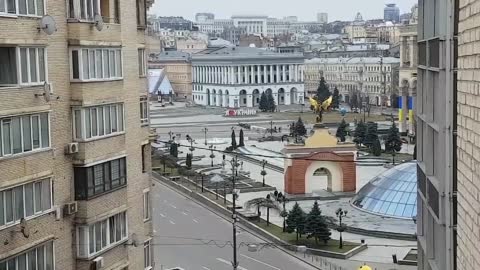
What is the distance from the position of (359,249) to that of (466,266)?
25609 mm

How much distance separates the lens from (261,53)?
125m

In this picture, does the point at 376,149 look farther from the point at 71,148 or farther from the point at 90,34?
the point at 71,148

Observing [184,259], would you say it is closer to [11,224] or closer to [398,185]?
[398,185]

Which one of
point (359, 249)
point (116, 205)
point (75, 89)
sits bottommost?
point (359, 249)

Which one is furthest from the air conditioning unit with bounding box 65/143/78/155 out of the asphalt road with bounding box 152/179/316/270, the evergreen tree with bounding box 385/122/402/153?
the evergreen tree with bounding box 385/122/402/153

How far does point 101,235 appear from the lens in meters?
11.9

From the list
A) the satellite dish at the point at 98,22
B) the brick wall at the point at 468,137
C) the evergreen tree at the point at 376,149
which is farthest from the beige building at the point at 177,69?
the brick wall at the point at 468,137

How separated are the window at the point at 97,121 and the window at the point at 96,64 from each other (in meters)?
0.46

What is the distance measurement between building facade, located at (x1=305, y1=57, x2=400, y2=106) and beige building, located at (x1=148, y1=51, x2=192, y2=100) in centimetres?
2132

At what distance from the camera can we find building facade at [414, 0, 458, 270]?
6.29 metres

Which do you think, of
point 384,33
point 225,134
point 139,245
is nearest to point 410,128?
point 225,134

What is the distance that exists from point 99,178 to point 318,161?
31132 mm

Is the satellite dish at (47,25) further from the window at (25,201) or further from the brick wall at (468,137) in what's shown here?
the brick wall at (468,137)

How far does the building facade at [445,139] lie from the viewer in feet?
20.6
